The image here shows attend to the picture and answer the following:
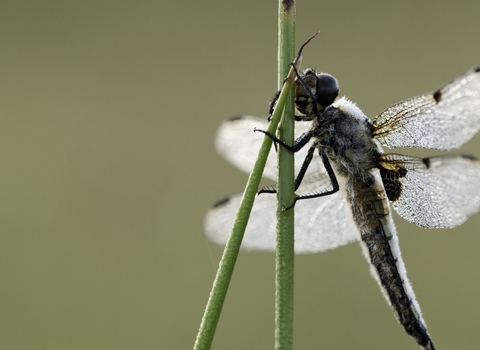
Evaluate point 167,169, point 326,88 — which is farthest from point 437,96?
point 167,169

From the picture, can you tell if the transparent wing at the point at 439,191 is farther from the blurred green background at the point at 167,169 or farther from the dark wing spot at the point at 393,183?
the blurred green background at the point at 167,169

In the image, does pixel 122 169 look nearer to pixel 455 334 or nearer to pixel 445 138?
pixel 455 334

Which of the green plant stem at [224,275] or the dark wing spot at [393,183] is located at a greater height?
the dark wing spot at [393,183]

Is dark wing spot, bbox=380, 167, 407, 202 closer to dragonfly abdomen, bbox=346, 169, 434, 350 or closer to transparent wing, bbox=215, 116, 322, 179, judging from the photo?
dragonfly abdomen, bbox=346, 169, 434, 350

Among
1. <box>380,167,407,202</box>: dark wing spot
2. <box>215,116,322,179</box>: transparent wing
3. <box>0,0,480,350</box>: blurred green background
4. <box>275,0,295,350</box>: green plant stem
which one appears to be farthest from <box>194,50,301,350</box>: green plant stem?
<box>0,0,480,350</box>: blurred green background

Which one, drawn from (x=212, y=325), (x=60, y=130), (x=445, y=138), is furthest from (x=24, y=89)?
(x=212, y=325)

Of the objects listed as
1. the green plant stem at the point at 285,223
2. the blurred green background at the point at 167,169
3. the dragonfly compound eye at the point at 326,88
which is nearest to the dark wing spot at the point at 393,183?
the dragonfly compound eye at the point at 326,88
